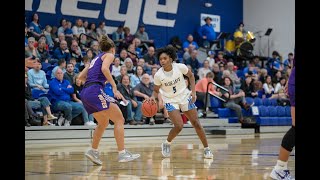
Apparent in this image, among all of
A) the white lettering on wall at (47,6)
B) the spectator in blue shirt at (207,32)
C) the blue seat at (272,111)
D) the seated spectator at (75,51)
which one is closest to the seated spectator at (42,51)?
the seated spectator at (75,51)

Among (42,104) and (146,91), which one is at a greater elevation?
(146,91)

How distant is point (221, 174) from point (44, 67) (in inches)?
425

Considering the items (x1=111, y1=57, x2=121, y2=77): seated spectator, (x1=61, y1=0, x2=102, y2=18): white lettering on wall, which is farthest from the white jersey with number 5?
(x1=61, y1=0, x2=102, y2=18): white lettering on wall

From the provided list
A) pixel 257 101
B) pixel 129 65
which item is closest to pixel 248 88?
pixel 257 101

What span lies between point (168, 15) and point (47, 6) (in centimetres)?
Result: 644

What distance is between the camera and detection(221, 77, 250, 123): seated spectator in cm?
1914

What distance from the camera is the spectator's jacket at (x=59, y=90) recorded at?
14609 mm

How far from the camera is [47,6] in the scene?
70.0 feet

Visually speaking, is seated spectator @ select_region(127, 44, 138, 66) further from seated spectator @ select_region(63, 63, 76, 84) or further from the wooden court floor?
the wooden court floor

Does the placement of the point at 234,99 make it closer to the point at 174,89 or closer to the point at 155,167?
the point at 174,89

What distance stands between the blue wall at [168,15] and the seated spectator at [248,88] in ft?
18.1

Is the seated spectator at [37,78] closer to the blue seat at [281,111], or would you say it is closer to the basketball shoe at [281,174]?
the blue seat at [281,111]

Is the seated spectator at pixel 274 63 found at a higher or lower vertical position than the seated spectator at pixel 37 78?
higher

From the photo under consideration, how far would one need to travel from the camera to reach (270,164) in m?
7.87
